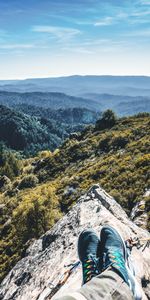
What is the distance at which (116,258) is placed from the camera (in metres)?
5.80

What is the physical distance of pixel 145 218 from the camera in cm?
1728

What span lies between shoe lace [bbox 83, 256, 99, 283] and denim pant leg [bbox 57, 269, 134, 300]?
1234mm

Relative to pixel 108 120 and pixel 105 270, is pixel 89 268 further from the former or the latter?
pixel 108 120

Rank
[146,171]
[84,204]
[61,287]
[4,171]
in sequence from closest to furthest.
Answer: [61,287]
[84,204]
[146,171]
[4,171]

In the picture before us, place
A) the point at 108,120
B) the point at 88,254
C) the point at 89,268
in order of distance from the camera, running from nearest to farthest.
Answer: the point at 89,268
the point at 88,254
the point at 108,120

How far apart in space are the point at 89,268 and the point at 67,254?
10.8ft

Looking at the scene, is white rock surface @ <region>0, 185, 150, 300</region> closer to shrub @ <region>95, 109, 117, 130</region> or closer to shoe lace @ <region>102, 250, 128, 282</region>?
shoe lace @ <region>102, 250, 128, 282</region>

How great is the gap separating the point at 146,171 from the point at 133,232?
58.2 ft

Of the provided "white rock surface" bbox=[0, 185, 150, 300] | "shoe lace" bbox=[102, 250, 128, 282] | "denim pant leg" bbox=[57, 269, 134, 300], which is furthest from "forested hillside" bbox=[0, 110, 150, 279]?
"denim pant leg" bbox=[57, 269, 134, 300]

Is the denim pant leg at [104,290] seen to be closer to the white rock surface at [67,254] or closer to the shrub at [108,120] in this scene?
the white rock surface at [67,254]

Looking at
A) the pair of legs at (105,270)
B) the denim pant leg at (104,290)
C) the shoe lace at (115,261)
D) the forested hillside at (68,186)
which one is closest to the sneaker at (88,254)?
the pair of legs at (105,270)

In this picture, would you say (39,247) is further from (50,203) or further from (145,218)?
(50,203)

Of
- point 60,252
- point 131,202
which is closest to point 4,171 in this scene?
point 131,202

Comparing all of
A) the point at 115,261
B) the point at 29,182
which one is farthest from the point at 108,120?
the point at 115,261
